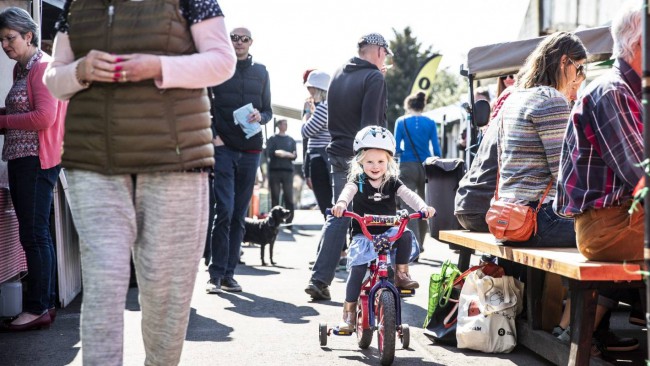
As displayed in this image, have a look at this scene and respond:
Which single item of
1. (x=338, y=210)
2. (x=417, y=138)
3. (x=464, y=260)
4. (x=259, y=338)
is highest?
(x=417, y=138)

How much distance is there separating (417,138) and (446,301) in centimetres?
574

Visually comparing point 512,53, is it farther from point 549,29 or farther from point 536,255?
point 549,29

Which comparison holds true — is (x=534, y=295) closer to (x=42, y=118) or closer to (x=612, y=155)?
(x=612, y=155)

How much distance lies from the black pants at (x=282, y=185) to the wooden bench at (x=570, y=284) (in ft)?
36.1

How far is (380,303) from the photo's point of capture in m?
5.62

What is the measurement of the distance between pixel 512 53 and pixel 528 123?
429 cm

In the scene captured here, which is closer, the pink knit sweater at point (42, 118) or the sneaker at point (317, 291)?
the pink knit sweater at point (42, 118)

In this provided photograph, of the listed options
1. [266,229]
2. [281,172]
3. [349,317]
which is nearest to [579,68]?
[349,317]

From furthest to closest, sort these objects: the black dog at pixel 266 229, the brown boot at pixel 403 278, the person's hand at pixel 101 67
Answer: the black dog at pixel 266 229, the brown boot at pixel 403 278, the person's hand at pixel 101 67

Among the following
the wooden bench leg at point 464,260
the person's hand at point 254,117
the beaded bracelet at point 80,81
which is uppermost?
the beaded bracelet at point 80,81

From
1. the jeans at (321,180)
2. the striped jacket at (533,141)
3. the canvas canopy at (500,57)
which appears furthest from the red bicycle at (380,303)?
the canvas canopy at (500,57)

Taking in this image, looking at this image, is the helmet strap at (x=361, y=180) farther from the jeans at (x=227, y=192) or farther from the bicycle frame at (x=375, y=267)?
the jeans at (x=227, y=192)

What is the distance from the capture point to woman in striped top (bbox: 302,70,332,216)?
9227 millimetres

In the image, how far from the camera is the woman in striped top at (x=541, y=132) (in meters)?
5.47
